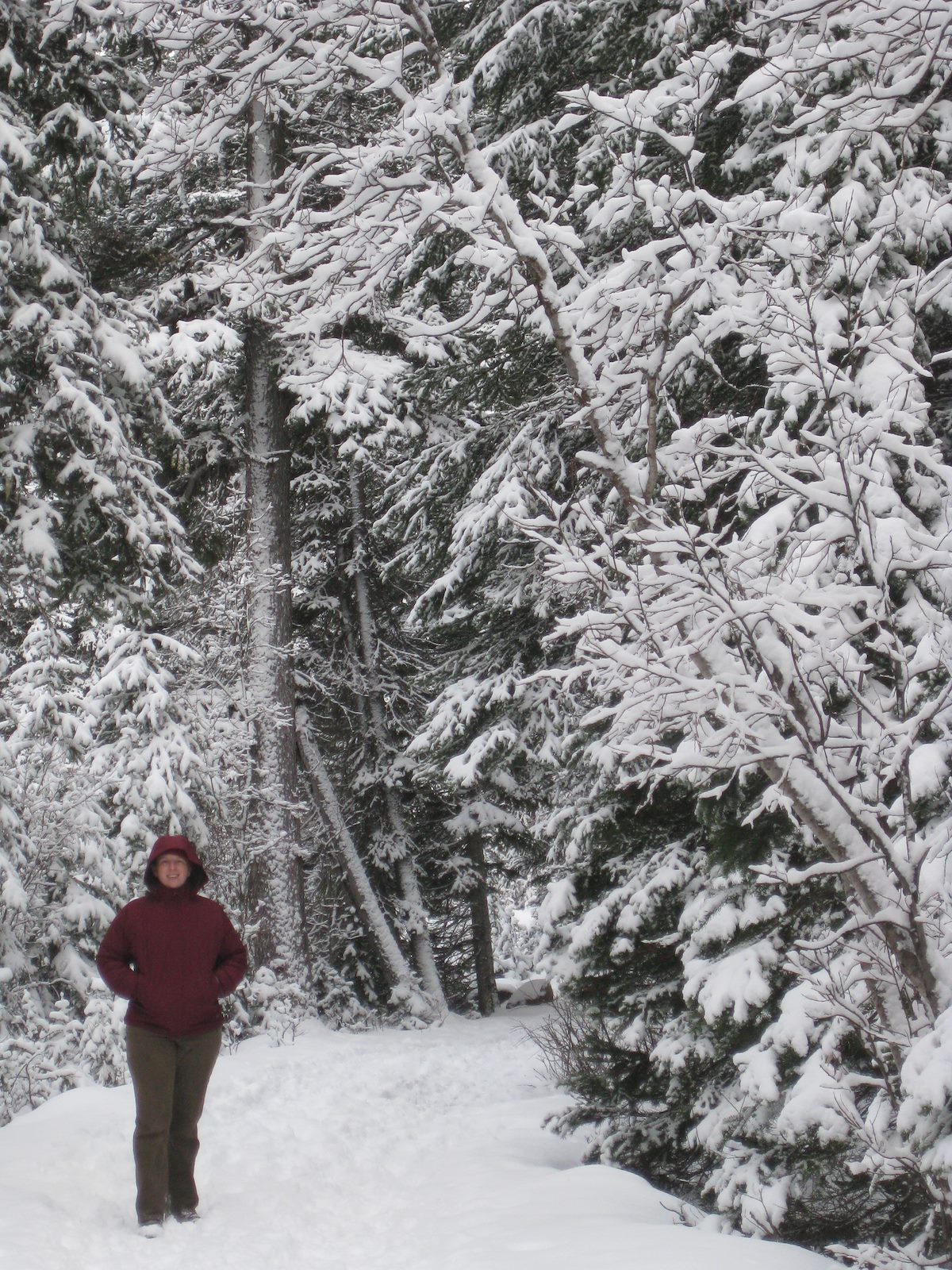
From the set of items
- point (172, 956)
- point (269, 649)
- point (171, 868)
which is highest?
point (269, 649)

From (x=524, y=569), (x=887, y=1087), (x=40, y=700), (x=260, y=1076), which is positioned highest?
(x=524, y=569)

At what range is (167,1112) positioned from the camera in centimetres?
455

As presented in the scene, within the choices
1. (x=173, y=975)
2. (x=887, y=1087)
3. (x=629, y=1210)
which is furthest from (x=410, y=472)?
(x=887, y=1087)

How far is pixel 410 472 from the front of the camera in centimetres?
1048

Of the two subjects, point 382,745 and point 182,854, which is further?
point 382,745

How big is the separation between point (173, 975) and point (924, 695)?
3453mm

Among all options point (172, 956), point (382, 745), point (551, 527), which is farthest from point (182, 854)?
point (382, 745)

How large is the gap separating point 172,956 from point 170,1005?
209 mm

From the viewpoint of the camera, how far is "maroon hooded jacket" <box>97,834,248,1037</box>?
4641 mm

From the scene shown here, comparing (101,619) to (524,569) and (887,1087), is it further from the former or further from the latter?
(887,1087)

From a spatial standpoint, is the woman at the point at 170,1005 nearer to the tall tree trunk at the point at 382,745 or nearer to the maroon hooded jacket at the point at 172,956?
the maroon hooded jacket at the point at 172,956

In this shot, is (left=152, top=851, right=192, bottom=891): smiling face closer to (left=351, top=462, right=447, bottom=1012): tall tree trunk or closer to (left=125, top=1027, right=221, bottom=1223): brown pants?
(left=125, top=1027, right=221, bottom=1223): brown pants

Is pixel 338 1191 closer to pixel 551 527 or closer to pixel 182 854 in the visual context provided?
pixel 182 854

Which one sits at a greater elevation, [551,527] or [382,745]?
[551,527]
